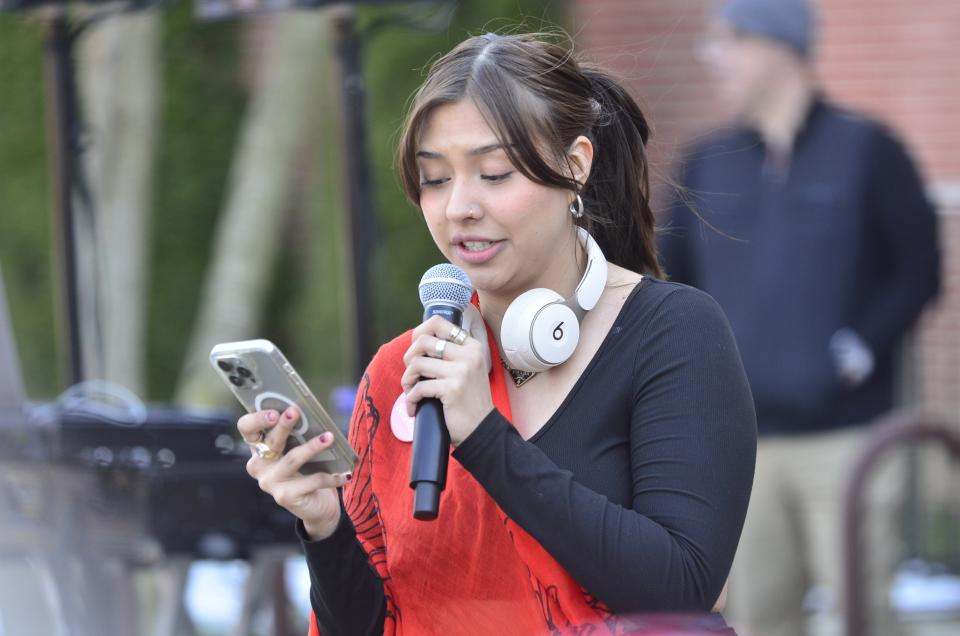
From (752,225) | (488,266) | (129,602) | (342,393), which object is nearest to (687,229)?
(752,225)

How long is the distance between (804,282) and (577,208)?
A: 8.01 feet

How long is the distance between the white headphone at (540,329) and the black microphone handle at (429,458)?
0.17m

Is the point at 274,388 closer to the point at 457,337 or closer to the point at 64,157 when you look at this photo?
the point at 457,337

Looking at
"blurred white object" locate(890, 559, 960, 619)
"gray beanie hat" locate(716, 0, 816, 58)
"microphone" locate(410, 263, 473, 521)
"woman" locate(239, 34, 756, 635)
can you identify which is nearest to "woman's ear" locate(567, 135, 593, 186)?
"woman" locate(239, 34, 756, 635)

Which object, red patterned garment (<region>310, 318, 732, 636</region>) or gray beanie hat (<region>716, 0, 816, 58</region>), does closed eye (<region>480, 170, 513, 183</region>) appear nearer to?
red patterned garment (<region>310, 318, 732, 636</region>)

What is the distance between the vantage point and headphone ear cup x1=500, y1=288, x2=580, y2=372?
6.31 feet

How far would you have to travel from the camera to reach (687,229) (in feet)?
15.0

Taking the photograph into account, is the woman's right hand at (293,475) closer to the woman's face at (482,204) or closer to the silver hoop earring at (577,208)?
the woman's face at (482,204)

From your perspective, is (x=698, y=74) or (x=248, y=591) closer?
(x=248, y=591)

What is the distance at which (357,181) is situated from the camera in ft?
13.3

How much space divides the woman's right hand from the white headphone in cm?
26

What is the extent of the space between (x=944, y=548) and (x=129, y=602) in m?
3.62

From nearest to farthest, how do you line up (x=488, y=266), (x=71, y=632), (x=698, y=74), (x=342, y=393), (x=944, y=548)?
(x=488, y=266) < (x=71, y=632) < (x=342, y=393) < (x=944, y=548) < (x=698, y=74)

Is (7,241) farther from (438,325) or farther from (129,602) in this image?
(438,325)
